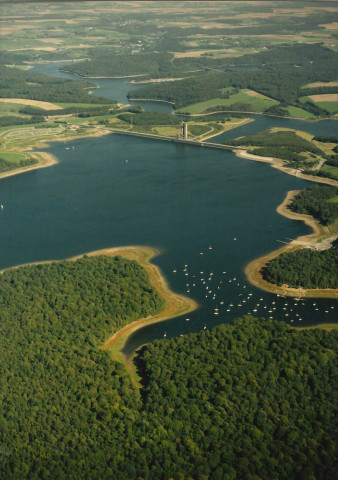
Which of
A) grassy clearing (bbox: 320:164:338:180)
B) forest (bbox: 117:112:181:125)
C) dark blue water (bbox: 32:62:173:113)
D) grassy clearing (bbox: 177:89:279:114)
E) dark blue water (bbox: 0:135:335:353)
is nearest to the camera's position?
dark blue water (bbox: 0:135:335:353)

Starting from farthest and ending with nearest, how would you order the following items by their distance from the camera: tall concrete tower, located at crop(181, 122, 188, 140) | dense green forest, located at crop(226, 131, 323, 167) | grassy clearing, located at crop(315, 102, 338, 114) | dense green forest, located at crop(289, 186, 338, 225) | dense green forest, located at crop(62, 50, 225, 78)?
dense green forest, located at crop(62, 50, 225, 78), grassy clearing, located at crop(315, 102, 338, 114), tall concrete tower, located at crop(181, 122, 188, 140), dense green forest, located at crop(226, 131, 323, 167), dense green forest, located at crop(289, 186, 338, 225)

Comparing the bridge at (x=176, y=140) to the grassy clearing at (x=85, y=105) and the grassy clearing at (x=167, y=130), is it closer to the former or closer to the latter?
the grassy clearing at (x=167, y=130)

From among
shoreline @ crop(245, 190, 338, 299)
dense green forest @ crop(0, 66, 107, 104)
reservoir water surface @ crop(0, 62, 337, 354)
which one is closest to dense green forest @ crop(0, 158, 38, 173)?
reservoir water surface @ crop(0, 62, 337, 354)

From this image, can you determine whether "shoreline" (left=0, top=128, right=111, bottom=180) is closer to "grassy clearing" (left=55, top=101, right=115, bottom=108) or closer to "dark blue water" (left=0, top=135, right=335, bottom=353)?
"dark blue water" (left=0, top=135, right=335, bottom=353)

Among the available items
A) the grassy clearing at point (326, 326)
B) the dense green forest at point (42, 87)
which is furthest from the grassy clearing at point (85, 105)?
the grassy clearing at point (326, 326)

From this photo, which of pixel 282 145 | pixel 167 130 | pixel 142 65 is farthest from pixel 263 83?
pixel 282 145
